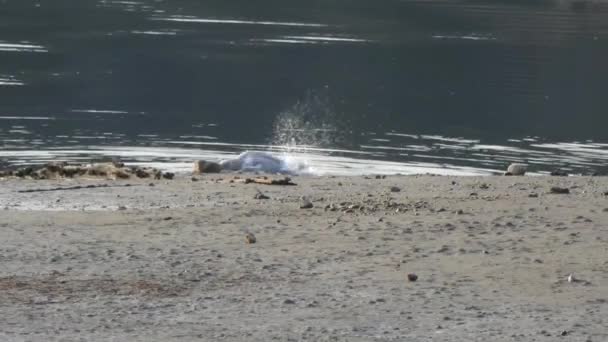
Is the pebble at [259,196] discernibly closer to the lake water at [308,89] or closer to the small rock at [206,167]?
the small rock at [206,167]

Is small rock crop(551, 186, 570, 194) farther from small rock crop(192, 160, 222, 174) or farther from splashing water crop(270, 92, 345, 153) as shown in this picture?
splashing water crop(270, 92, 345, 153)

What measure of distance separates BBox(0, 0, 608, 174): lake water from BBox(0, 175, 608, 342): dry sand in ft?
24.8

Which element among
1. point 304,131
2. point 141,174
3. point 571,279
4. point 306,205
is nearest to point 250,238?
point 306,205

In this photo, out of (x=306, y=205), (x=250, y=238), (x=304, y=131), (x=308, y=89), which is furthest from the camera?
(x=308, y=89)

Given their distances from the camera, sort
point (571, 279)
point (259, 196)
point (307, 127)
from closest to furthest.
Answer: point (571, 279)
point (259, 196)
point (307, 127)

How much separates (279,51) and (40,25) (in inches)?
521

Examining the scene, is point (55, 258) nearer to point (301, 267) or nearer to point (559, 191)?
point (301, 267)

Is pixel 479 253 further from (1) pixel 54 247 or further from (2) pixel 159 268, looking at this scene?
(1) pixel 54 247

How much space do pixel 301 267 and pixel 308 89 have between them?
2613cm

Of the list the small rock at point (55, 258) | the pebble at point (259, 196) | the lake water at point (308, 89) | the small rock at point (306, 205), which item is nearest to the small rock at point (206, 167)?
the lake water at point (308, 89)

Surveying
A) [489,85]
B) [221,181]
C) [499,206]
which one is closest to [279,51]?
[489,85]

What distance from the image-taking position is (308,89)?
36.7 metres

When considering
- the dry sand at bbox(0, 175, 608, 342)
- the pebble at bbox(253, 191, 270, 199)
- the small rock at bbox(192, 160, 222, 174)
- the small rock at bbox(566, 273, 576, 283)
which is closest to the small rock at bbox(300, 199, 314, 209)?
the dry sand at bbox(0, 175, 608, 342)

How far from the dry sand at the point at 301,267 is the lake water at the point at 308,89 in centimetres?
757
